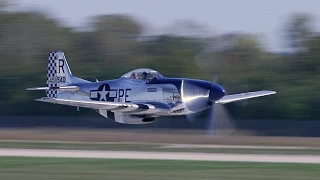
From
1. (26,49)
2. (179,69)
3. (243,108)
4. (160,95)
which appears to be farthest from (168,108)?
(26,49)

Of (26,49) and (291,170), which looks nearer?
(291,170)

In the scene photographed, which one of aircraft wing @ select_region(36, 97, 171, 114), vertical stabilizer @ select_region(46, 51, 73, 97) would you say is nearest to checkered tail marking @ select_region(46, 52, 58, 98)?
vertical stabilizer @ select_region(46, 51, 73, 97)

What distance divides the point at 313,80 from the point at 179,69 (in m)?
8.27

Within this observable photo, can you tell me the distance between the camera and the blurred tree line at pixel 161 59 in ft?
172

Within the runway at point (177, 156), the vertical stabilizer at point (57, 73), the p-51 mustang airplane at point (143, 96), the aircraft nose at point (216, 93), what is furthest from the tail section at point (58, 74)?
the runway at point (177, 156)

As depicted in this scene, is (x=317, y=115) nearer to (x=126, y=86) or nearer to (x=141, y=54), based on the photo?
(x=126, y=86)

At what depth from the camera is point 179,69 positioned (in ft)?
182

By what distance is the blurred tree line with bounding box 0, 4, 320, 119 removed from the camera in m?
52.3

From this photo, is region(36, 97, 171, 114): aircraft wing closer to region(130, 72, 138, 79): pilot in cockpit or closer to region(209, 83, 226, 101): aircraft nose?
region(130, 72, 138, 79): pilot in cockpit

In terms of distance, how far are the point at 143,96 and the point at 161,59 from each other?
57.9ft

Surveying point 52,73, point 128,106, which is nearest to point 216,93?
point 128,106

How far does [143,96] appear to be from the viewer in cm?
3953

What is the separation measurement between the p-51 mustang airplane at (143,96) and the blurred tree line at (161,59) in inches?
409

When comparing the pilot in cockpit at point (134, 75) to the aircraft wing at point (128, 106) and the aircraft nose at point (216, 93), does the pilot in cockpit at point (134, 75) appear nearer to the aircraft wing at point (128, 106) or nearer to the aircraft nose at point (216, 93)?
the aircraft wing at point (128, 106)
